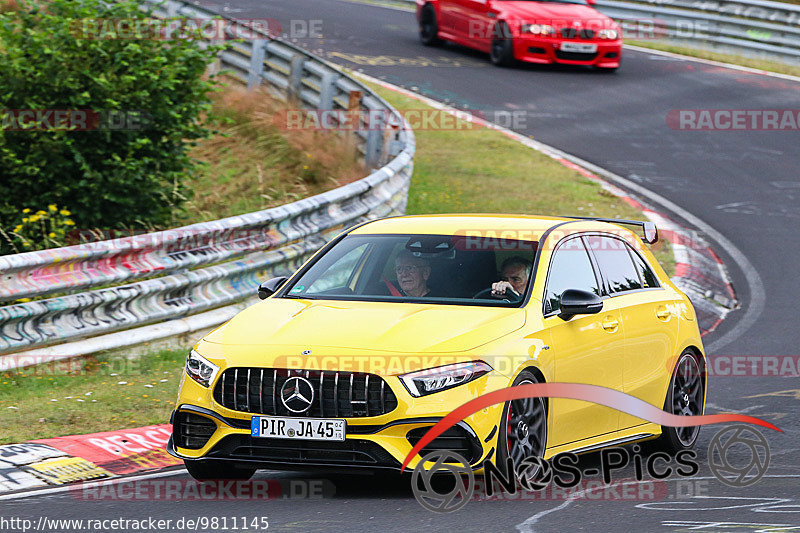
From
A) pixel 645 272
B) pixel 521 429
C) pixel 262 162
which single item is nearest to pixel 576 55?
pixel 262 162

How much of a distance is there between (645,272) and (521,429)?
2.45 meters

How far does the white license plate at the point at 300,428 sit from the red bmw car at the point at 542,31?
63.3 ft

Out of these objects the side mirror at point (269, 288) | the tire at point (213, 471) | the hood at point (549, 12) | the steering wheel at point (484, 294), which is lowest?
the tire at point (213, 471)

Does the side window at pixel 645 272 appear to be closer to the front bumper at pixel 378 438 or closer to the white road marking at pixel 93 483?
the front bumper at pixel 378 438

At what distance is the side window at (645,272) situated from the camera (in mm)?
9109

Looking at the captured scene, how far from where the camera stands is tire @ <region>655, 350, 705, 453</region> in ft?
28.9

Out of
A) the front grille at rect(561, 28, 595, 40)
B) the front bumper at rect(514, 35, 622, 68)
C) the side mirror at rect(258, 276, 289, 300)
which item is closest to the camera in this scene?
the side mirror at rect(258, 276, 289, 300)

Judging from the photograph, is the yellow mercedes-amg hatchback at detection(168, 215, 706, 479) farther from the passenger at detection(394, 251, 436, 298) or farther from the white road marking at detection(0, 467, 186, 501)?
the white road marking at detection(0, 467, 186, 501)

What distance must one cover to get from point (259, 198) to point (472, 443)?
11652 mm

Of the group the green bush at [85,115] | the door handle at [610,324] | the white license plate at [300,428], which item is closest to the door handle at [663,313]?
the door handle at [610,324]

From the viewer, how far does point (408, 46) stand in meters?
29.1

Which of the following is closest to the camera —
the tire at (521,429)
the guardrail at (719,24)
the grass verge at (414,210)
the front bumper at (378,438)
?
the front bumper at (378,438)

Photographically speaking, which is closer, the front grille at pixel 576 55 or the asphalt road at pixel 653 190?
the asphalt road at pixel 653 190

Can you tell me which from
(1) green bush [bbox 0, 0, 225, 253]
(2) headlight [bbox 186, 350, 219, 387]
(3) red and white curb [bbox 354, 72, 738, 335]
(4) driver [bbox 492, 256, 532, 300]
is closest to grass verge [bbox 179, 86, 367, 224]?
(1) green bush [bbox 0, 0, 225, 253]
